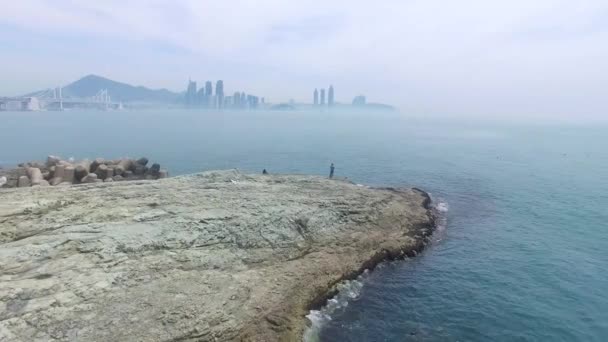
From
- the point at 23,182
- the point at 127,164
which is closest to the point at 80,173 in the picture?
the point at 23,182

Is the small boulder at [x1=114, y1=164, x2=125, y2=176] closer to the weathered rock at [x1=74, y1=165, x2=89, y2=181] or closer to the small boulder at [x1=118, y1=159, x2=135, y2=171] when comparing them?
the small boulder at [x1=118, y1=159, x2=135, y2=171]

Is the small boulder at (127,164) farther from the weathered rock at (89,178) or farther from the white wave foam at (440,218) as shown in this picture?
the white wave foam at (440,218)

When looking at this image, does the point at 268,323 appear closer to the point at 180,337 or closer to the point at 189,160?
the point at 180,337

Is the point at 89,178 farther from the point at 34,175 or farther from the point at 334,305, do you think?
the point at 334,305

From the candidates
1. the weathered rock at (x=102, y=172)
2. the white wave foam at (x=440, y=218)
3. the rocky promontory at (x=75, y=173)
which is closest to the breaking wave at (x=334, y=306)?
the white wave foam at (x=440, y=218)

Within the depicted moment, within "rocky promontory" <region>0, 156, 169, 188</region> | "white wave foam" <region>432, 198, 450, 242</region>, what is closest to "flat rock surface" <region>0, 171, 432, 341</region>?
"white wave foam" <region>432, 198, 450, 242</region>

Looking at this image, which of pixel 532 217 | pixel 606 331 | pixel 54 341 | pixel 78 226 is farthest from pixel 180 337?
pixel 532 217
